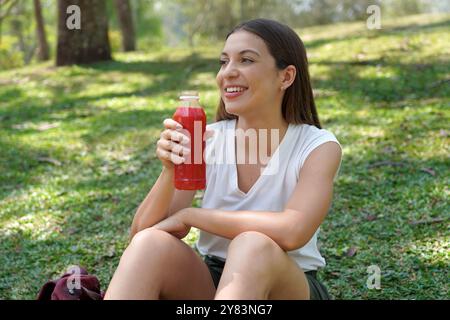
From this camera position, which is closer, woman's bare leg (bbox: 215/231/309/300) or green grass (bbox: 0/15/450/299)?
woman's bare leg (bbox: 215/231/309/300)

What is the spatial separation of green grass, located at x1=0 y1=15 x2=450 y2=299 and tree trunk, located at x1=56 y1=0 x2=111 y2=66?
0.80 ft

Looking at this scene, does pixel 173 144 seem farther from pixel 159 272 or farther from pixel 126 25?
pixel 126 25

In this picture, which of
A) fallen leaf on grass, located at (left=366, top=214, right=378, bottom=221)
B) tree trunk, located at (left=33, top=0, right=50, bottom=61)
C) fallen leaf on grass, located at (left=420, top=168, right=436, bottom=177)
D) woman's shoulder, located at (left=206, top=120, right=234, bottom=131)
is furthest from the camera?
tree trunk, located at (left=33, top=0, right=50, bottom=61)

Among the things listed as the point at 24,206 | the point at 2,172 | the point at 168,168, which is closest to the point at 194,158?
the point at 168,168

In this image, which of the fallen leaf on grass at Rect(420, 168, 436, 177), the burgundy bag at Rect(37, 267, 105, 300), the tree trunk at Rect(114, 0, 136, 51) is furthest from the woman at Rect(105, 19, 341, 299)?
the tree trunk at Rect(114, 0, 136, 51)

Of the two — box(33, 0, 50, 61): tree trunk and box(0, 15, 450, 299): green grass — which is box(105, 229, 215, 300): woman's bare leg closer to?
box(0, 15, 450, 299): green grass

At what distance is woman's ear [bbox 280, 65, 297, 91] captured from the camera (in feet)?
8.54

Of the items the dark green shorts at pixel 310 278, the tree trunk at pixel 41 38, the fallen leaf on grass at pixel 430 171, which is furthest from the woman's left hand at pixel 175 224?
the tree trunk at pixel 41 38

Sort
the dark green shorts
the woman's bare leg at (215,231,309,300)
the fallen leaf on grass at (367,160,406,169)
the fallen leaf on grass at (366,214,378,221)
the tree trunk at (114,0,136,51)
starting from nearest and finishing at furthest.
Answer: the woman's bare leg at (215,231,309,300) < the dark green shorts < the fallen leaf on grass at (366,214,378,221) < the fallen leaf on grass at (367,160,406,169) < the tree trunk at (114,0,136,51)

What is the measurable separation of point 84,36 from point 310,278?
314 inches

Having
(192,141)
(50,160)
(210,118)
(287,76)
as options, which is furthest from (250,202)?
(210,118)
